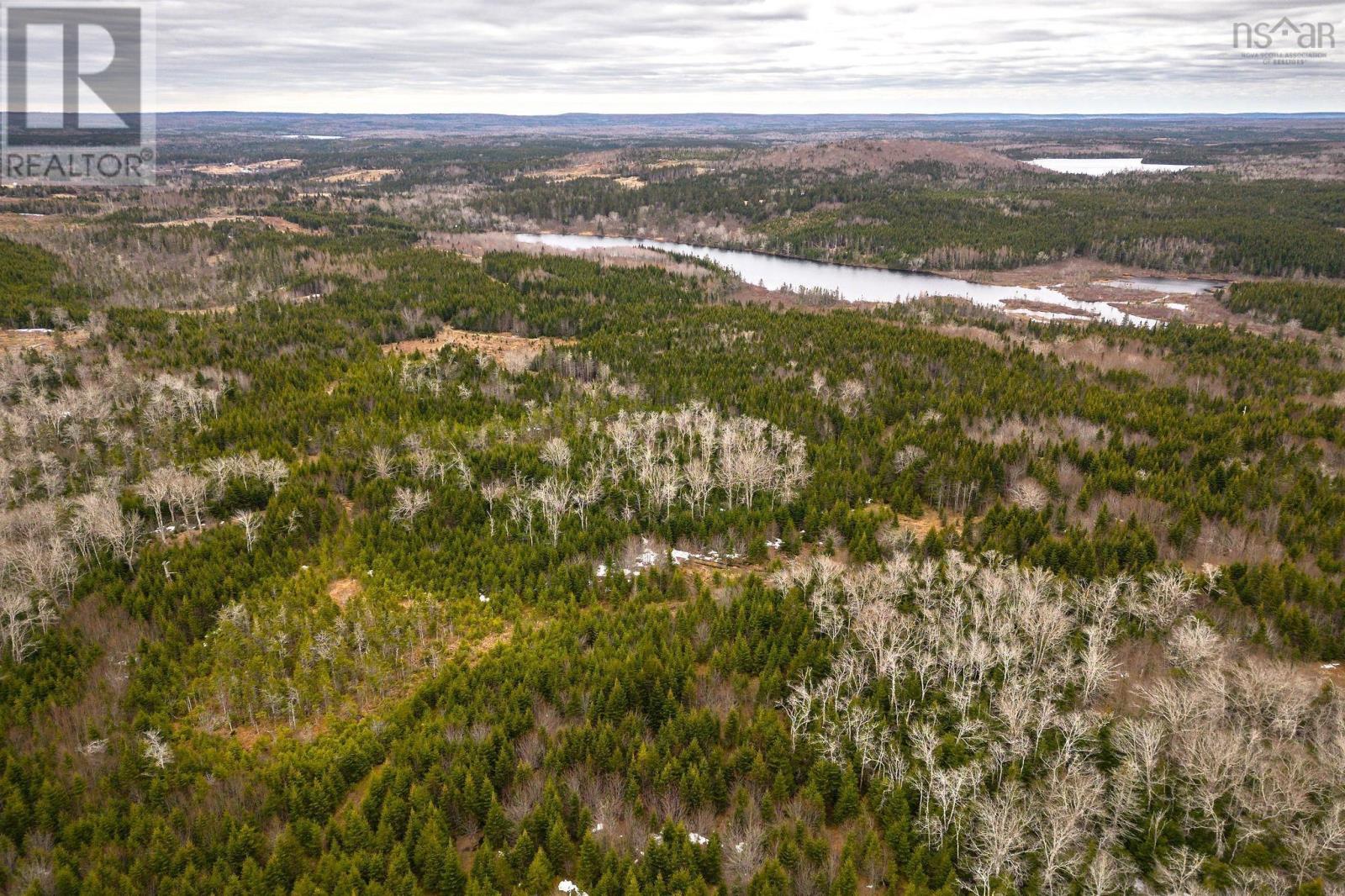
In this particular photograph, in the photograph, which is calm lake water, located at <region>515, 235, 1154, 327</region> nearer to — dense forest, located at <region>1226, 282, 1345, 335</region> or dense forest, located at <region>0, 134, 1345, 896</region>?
dense forest, located at <region>1226, 282, 1345, 335</region>

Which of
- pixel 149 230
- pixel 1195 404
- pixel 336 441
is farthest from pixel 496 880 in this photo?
pixel 149 230

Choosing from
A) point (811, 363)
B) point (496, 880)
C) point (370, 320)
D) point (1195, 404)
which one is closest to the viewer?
point (496, 880)

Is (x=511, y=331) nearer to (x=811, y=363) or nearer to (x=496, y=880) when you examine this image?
(x=811, y=363)

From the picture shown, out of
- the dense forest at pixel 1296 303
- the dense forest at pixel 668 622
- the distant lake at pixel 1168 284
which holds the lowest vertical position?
the dense forest at pixel 668 622

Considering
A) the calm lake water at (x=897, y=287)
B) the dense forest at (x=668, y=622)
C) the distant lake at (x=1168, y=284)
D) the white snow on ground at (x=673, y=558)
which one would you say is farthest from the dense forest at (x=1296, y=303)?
the white snow on ground at (x=673, y=558)

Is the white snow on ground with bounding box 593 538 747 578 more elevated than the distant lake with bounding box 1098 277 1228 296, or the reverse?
the distant lake with bounding box 1098 277 1228 296

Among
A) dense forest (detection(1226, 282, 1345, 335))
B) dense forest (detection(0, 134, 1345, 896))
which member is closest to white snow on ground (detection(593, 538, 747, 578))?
dense forest (detection(0, 134, 1345, 896))

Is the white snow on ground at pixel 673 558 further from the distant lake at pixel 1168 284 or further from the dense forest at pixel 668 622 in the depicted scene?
the distant lake at pixel 1168 284

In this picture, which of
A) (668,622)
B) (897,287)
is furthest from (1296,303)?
(668,622)
